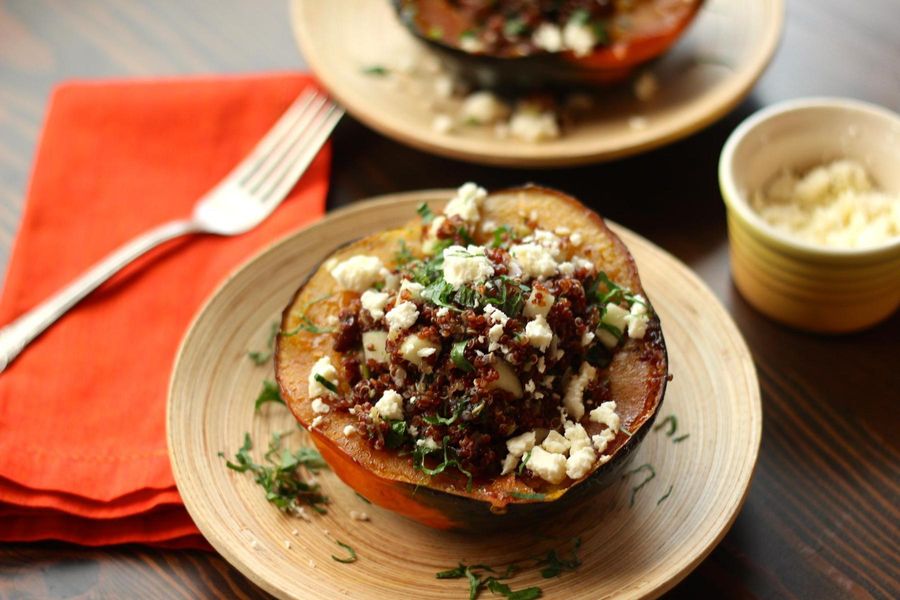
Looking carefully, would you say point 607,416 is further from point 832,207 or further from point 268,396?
point 832,207

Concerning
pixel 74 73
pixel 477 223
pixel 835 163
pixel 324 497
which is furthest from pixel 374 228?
pixel 74 73

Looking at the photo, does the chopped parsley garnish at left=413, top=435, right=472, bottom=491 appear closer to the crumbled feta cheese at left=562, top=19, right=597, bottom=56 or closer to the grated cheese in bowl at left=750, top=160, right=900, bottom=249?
the grated cheese in bowl at left=750, top=160, right=900, bottom=249

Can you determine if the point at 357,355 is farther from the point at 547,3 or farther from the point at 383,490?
the point at 547,3

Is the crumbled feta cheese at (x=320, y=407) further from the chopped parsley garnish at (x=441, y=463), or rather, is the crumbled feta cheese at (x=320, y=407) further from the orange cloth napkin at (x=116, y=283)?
the orange cloth napkin at (x=116, y=283)

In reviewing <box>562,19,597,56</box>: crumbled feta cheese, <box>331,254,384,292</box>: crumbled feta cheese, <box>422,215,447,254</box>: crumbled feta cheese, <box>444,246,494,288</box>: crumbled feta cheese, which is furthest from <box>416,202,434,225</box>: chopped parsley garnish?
<box>562,19,597,56</box>: crumbled feta cheese

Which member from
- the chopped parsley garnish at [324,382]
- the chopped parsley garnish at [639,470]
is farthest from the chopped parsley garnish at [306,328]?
the chopped parsley garnish at [639,470]

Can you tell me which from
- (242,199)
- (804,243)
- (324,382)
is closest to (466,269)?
(324,382)

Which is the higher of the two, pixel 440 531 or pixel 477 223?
pixel 477 223
